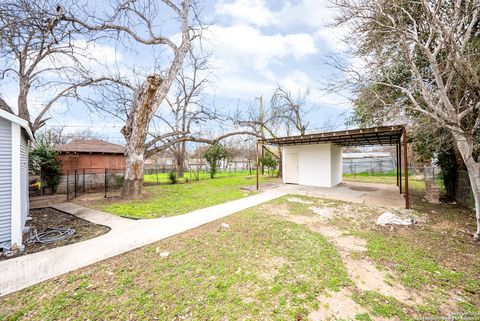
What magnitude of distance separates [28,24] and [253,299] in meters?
6.97

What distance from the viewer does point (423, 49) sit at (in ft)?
14.8

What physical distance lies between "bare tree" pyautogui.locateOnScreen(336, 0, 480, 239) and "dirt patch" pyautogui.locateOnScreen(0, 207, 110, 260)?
317 inches

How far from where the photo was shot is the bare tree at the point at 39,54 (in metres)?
4.27

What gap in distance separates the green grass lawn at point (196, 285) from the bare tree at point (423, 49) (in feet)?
13.0

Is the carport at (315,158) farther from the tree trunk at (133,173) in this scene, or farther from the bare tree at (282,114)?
the tree trunk at (133,173)

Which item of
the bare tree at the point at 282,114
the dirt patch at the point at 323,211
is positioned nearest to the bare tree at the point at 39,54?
the dirt patch at the point at 323,211

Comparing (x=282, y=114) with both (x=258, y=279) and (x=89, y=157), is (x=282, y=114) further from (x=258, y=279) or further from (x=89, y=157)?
(x=258, y=279)

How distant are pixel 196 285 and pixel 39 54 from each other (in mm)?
9041

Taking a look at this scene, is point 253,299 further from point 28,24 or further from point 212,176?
point 212,176

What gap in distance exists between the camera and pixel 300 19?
770 centimetres

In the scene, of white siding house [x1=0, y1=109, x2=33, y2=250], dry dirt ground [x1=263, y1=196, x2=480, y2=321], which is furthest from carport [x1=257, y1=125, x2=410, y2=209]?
white siding house [x1=0, y1=109, x2=33, y2=250]

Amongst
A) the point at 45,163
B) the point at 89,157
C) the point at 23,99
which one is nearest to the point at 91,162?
the point at 89,157

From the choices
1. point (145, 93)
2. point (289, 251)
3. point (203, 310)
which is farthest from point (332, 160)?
point (203, 310)

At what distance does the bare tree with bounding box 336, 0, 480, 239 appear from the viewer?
420 cm
